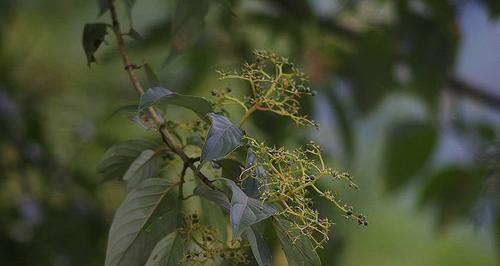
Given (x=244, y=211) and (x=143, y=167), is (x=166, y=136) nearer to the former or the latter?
(x=143, y=167)

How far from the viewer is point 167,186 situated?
77 centimetres

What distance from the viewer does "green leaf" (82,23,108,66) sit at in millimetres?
936

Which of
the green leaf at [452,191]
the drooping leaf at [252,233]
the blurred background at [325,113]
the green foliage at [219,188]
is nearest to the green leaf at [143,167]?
the green foliage at [219,188]

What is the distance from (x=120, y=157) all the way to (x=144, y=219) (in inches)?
4.1

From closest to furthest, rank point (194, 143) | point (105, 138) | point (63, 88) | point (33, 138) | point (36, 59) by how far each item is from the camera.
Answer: point (194, 143)
point (33, 138)
point (105, 138)
point (63, 88)
point (36, 59)

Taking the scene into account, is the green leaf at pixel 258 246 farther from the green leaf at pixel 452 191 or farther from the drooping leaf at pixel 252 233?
the green leaf at pixel 452 191

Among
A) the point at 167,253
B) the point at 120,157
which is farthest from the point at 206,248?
the point at 120,157

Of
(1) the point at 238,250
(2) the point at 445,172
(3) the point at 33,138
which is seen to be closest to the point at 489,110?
(2) the point at 445,172

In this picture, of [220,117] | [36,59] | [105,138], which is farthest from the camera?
[36,59]

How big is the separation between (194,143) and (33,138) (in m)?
0.97

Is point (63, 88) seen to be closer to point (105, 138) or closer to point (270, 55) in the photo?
point (105, 138)

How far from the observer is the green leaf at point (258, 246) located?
67cm

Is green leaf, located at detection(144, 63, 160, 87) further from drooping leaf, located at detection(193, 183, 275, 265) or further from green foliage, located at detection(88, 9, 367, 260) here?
drooping leaf, located at detection(193, 183, 275, 265)

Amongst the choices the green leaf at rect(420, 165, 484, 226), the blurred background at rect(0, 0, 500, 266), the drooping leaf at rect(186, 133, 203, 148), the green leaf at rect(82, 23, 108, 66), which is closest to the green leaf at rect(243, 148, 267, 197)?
the drooping leaf at rect(186, 133, 203, 148)
